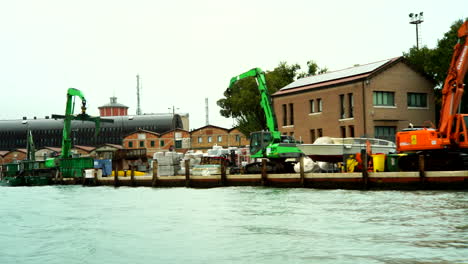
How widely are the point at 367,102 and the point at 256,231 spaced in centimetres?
3426

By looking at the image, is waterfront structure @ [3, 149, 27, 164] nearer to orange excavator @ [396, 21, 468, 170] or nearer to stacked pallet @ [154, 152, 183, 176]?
stacked pallet @ [154, 152, 183, 176]

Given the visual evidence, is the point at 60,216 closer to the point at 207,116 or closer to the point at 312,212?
the point at 312,212

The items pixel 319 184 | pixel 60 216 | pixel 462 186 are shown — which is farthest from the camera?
pixel 319 184

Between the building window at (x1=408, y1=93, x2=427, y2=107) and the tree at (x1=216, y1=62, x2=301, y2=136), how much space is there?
78.4 feet

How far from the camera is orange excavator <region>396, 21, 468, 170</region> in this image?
104ft

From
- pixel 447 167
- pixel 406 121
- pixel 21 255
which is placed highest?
pixel 406 121

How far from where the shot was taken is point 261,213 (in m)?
24.6

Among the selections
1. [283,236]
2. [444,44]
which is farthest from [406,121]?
[283,236]

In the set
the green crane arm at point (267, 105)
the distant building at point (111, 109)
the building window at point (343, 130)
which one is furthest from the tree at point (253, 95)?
the distant building at point (111, 109)

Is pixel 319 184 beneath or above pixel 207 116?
beneath

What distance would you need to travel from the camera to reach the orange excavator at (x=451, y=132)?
104 feet

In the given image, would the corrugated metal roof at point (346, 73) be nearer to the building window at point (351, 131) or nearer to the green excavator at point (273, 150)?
the building window at point (351, 131)

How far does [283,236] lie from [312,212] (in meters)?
6.10

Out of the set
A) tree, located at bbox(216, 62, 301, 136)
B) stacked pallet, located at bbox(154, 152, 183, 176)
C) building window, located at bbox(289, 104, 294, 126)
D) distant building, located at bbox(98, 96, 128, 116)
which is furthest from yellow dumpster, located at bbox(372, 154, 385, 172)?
distant building, located at bbox(98, 96, 128, 116)
